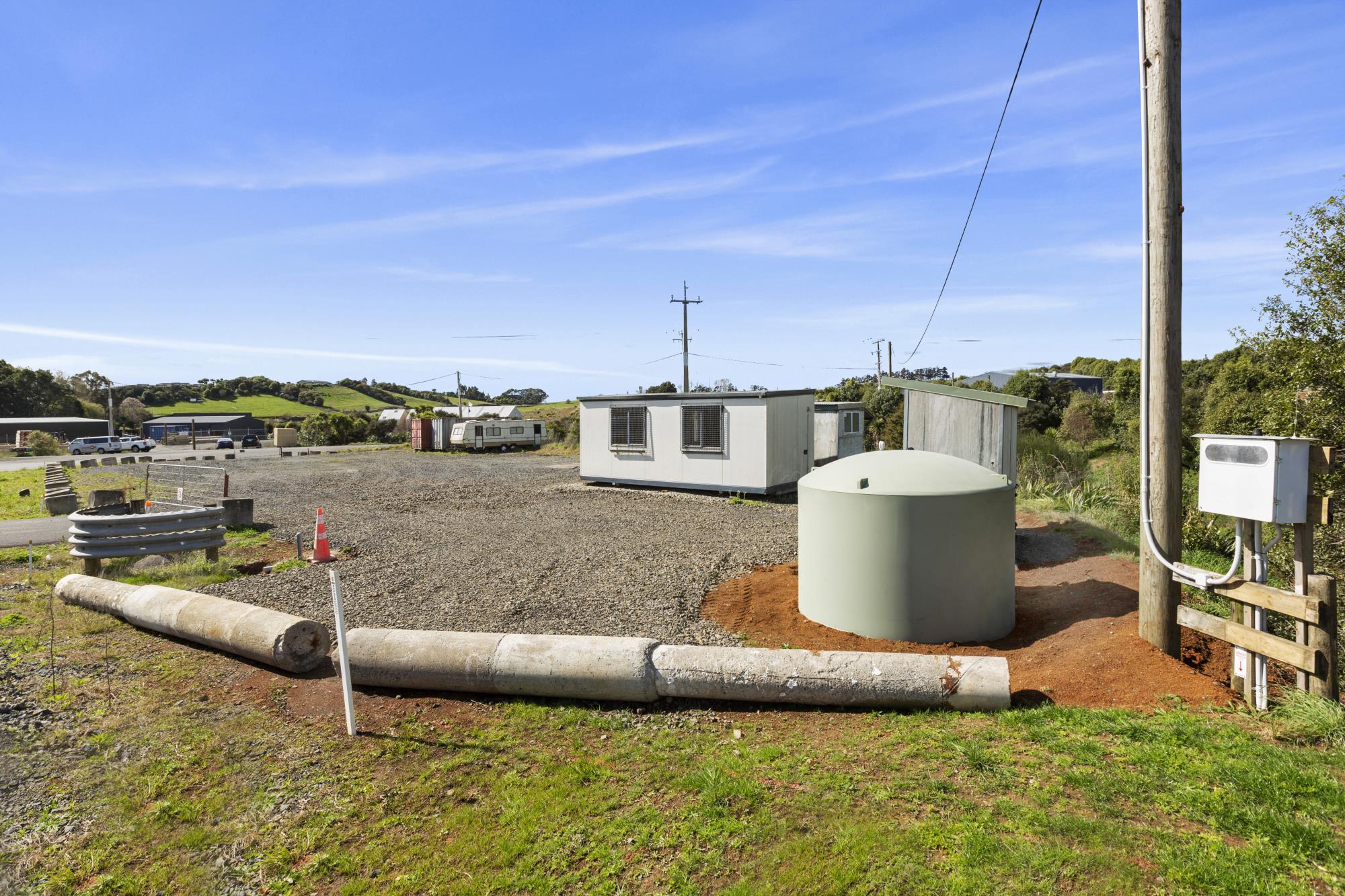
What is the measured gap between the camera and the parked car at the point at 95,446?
4222 centimetres

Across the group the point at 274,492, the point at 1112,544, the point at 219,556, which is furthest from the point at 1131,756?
the point at 274,492

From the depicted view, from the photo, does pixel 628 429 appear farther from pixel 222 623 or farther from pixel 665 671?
pixel 665 671

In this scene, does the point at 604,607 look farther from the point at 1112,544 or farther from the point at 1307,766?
the point at 1112,544

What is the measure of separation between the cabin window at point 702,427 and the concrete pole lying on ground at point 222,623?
11.0 metres

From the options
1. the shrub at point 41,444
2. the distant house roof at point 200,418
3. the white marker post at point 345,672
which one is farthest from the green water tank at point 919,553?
the distant house roof at point 200,418

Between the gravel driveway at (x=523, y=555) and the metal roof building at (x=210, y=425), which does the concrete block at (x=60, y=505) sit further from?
the metal roof building at (x=210, y=425)

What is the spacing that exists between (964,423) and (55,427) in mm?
74201

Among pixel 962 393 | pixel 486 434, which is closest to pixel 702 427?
pixel 962 393

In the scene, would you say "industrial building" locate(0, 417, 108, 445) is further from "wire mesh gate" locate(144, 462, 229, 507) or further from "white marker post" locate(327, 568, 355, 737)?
"white marker post" locate(327, 568, 355, 737)

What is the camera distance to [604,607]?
7336mm

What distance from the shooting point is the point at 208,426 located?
232 ft

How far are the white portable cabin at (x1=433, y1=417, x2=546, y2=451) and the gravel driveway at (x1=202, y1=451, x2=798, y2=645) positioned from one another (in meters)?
16.3

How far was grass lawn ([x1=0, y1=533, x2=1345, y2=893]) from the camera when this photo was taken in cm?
291

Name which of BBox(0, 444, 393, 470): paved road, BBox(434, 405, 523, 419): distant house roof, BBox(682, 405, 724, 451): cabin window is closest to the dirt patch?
BBox(682, 405, 724, 451): cabin window
